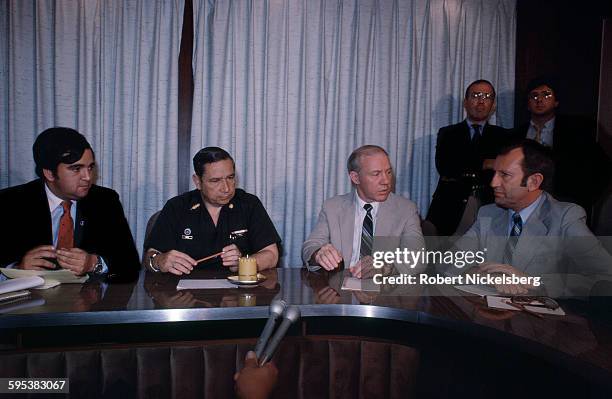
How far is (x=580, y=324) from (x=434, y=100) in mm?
2819

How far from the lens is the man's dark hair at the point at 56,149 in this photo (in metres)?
2.46

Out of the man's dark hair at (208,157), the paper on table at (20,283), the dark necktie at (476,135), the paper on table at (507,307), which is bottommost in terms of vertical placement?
the paper on table at (507,307)

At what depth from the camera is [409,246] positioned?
8.89 feet

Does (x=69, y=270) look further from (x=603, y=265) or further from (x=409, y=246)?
(x=603, y=265)

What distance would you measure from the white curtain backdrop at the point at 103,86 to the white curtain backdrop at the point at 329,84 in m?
0.29

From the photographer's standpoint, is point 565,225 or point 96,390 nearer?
point 96,390

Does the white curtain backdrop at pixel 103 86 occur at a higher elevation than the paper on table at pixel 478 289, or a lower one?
higher

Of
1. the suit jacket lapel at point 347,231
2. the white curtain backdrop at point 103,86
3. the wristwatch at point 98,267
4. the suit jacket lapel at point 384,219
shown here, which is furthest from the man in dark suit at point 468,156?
the wristwatch at point 98,267

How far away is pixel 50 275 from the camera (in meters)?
2.02

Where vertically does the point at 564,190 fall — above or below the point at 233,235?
above

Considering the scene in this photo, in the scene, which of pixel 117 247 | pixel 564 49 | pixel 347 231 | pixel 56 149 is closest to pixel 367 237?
pixel 347 231

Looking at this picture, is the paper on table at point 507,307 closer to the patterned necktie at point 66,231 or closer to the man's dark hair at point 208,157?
the man's dark hair at point 208,157

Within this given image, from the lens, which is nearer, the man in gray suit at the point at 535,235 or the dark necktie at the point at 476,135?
the man in gray suit at the point at 535,235

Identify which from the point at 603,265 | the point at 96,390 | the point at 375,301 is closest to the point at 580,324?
the point at 603,265
